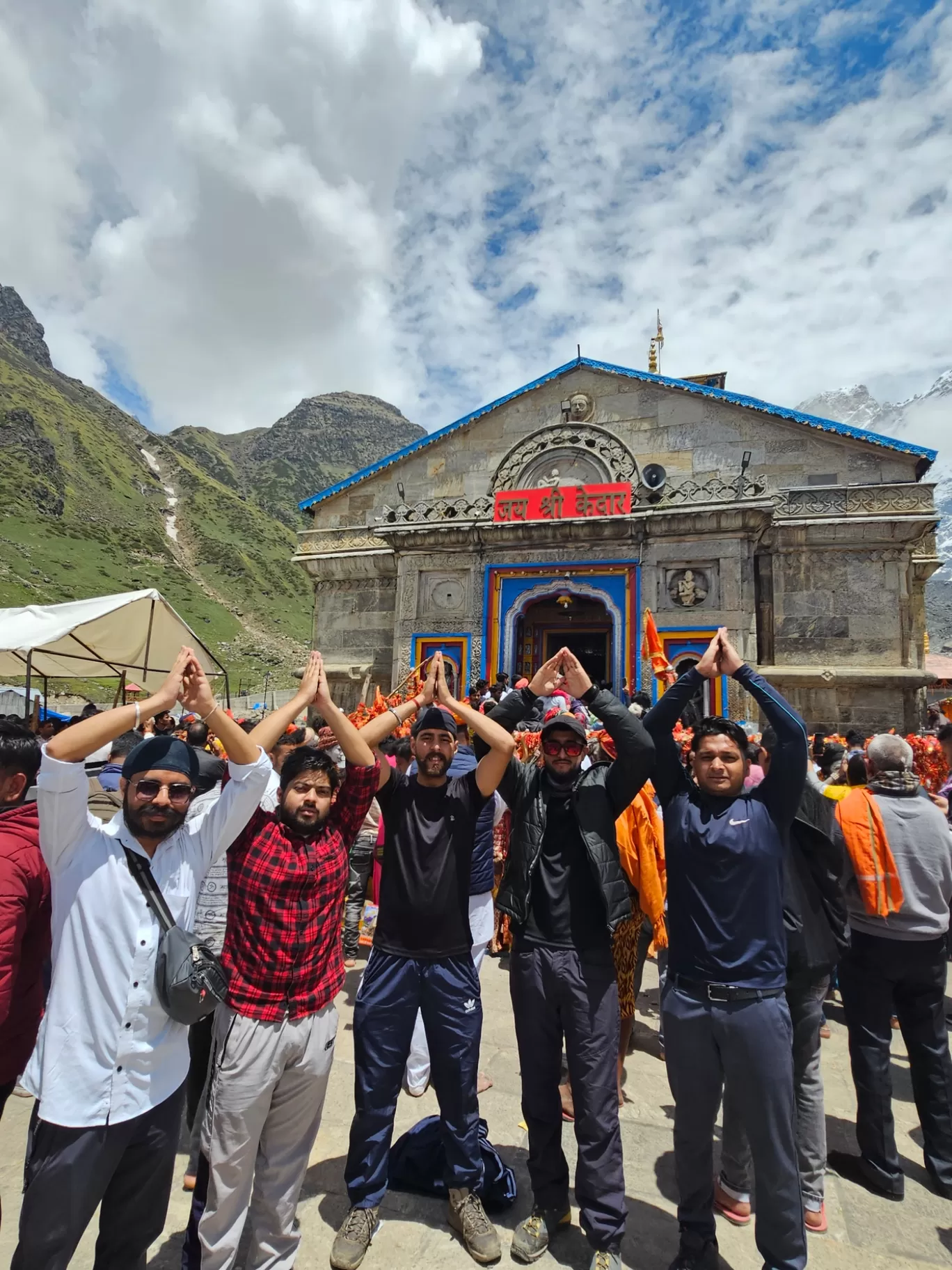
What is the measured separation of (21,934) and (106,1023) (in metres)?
0.57

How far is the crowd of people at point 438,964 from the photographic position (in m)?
2.10

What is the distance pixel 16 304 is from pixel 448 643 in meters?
138

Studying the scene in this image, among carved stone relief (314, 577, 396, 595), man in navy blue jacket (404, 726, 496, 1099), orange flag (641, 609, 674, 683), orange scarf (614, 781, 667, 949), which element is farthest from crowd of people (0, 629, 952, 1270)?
carved stone relief (314, 577, 396, 595)

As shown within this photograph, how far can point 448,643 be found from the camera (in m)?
14.4

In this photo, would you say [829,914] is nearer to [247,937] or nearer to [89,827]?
[247,937]

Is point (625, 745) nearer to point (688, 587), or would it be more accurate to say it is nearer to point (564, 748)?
point (564, 748)

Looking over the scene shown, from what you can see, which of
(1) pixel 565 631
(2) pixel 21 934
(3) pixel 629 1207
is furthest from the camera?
(1) pixel 565 631

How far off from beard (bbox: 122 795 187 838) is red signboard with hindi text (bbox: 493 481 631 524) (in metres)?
12.1

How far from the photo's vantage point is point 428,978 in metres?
2.91

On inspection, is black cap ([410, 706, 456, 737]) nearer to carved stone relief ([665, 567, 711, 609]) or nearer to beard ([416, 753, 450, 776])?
beard ([416, 753, 450, 776])

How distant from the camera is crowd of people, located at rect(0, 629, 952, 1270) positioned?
2096 millimetres

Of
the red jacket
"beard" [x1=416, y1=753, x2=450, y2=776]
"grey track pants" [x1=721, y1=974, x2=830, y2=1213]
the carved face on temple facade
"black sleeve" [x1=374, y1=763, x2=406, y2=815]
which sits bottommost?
"grey track pants" [x1=721, y1=974, x2=830, y2=1213]

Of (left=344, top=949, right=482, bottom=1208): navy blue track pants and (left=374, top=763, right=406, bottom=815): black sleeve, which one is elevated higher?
(left=374, top=763, right=406, bottom=815): black sleeve

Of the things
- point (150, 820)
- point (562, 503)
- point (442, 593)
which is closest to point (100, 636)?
point (442, 593)
